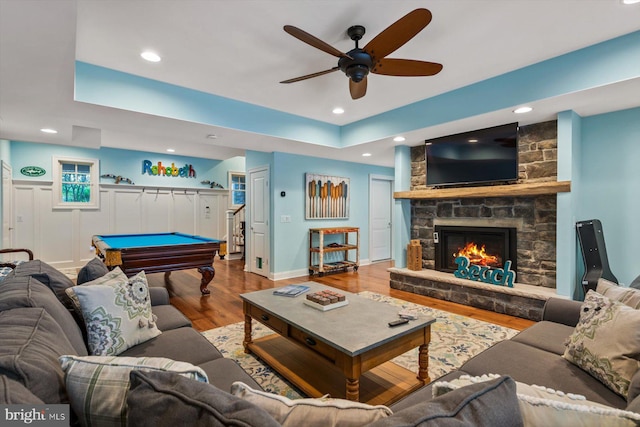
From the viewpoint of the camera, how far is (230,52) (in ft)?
9.07

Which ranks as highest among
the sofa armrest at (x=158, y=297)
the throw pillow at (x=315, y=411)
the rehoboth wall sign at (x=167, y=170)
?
the rehoboth wall sign at (x=167, y=170)

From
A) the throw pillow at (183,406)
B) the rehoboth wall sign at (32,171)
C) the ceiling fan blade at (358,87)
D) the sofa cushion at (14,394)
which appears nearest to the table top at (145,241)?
the rehoboth wall sign at (32,171)

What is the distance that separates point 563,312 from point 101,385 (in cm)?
264

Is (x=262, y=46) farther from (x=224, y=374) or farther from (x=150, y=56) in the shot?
(x=224, y=374)

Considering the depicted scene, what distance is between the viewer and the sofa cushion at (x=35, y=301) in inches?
49.7

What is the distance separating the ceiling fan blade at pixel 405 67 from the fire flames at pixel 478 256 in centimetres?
279

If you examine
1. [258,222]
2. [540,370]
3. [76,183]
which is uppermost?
[76,183]

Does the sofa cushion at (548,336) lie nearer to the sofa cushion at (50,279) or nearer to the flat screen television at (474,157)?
the flat screen television at (474,157)

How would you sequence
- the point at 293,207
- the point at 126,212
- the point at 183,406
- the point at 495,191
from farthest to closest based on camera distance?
the point at 126,212 → the point at 293,207 → the point at 495,191 → the point at 183,406

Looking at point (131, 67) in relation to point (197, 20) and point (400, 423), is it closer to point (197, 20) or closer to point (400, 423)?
point (197, 20)

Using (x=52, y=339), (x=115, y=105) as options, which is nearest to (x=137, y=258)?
(x=115, y=105)

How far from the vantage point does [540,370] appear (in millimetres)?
1516

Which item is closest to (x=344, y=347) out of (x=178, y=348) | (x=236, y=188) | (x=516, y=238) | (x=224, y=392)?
(x=178, y=348)

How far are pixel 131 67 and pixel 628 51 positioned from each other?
4467 millimetres
